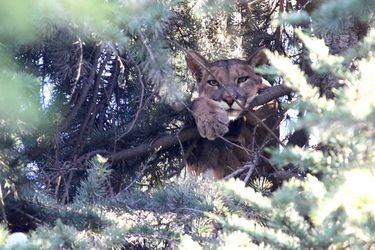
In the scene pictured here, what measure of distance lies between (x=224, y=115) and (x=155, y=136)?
577 mm

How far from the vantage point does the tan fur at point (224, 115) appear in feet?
12.6

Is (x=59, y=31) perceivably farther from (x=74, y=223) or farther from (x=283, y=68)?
(x=283, y=68)

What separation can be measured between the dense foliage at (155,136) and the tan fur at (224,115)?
0.16 metres

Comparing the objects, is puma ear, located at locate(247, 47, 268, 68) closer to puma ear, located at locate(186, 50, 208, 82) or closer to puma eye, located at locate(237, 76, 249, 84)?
puma eye, located at locate(237, 76, 249, 84)

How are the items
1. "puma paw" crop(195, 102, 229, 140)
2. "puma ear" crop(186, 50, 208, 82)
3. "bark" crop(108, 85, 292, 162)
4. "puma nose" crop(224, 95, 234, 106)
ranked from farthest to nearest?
"puma nose" crop(224, 95, 234, 106) < "puma ear" crop(186, 50, 208, 82) < "puma paw" crop(195, 102, 229, 140) < "bark" crop(108, 85, 292, 162)

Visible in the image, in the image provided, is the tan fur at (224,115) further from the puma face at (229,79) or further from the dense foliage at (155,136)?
the dense foliage at (155,136)

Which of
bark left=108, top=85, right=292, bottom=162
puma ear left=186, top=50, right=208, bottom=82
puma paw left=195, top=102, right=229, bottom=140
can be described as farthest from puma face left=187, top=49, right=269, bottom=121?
bark left=108, top=85, right=292, bottom=162

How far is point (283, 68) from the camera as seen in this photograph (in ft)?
4.84

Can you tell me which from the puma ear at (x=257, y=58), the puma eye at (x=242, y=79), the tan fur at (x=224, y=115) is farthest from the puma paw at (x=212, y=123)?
the puma eye at (x=242, y=79)

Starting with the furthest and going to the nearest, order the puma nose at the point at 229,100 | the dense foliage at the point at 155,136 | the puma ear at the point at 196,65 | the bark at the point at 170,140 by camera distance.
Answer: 1. the puma nose at the point at 229,100
2. the puma ear at the point at 196,65
3. the bark at the point at 170,140
4. the dense foliage at the point at 155,136

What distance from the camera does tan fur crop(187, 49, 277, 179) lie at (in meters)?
3.83

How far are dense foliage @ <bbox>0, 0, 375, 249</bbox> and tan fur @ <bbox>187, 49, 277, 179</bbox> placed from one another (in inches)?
6.3

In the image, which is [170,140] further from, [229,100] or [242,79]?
[242,79]

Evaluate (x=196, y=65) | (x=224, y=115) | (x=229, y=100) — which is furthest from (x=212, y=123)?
(x=196, y=65)
